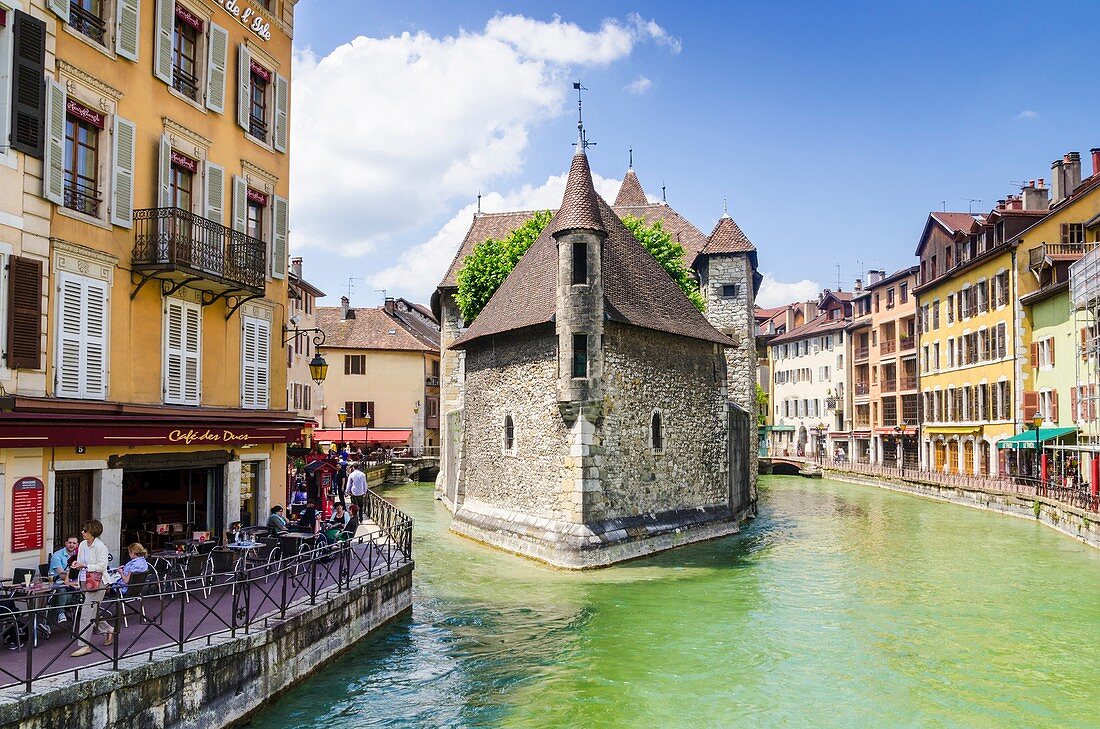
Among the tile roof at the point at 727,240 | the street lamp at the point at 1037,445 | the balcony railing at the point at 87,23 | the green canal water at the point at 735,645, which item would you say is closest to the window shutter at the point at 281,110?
the balcony railing at the point at 87,23

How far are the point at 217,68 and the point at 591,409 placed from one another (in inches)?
432

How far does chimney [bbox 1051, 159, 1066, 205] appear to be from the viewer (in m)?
38.7

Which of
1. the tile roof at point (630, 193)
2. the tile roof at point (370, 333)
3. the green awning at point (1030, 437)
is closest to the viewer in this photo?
the green awning at point (1030, 437)

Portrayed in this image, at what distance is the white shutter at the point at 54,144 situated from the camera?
11914 mm

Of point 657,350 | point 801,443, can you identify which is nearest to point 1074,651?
point 657,350

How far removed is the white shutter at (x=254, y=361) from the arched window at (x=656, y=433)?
418 inches

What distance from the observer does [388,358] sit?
192 ft

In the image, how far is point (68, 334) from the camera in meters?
12.3

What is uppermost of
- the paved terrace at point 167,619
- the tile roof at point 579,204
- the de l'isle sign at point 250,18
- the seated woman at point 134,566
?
the de l'isle sign at point 250,18

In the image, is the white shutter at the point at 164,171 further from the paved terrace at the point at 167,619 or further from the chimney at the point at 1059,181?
the chimney at the point at 1059,181

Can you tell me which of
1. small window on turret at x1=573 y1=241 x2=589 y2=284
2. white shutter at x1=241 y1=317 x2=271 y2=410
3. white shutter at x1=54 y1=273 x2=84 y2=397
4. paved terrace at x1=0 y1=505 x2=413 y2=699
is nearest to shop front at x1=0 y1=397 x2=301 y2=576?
white shutter at x1=54 y1=273 x2=84 y2=397

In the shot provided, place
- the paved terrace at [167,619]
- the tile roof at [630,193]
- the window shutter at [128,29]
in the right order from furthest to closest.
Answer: the tile roof at [630,193], the window shutter at [128,29], the paved terrace at [167,619]

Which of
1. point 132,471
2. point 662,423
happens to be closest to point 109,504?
point 132,471

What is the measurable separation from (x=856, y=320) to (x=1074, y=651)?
47651mm
